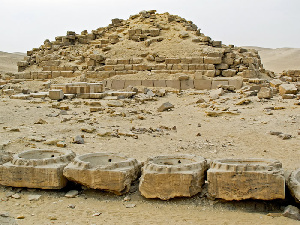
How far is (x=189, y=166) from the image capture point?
4547mm

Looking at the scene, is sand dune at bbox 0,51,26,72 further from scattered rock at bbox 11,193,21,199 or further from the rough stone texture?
the rough stone texture

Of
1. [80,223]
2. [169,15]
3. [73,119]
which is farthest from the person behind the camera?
[169,15]

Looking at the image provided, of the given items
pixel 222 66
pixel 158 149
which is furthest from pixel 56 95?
pixel 222 66

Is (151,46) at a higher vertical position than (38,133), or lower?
higher

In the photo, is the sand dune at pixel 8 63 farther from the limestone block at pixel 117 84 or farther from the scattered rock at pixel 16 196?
the scattered rock at pixel 16 196

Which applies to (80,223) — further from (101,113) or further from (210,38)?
(210,38)

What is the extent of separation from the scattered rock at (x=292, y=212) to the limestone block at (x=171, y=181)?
105 cm

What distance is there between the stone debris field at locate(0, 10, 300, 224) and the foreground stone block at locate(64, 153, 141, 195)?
0.05 feet

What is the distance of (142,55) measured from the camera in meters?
19.1

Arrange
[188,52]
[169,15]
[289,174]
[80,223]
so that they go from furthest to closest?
[169,15]
[188,52]
[289,174]
[80,223]

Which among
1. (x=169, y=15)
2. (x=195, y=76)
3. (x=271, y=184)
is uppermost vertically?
(x=169, y=15)

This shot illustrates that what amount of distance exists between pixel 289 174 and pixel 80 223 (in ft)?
8.79

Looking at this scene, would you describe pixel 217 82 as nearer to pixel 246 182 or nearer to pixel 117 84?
pixel 117 84

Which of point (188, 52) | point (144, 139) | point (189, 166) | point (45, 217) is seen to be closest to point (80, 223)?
point (45, 217)
